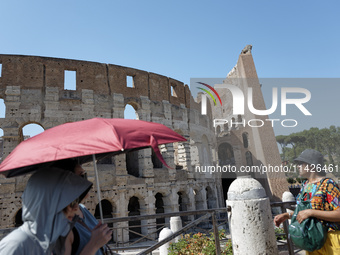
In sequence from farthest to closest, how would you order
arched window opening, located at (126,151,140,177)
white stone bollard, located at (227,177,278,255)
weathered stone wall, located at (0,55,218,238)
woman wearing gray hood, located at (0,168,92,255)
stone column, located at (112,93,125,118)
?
arched window opening, located at (126,151,140,177)
stone column, located at (112,93,125,118)
weathered stone wall, located at (0,55,218,238)
white stone bollard, located at (227,177,278,255)
woman wearing gray hood, located at (0,168,92,255)

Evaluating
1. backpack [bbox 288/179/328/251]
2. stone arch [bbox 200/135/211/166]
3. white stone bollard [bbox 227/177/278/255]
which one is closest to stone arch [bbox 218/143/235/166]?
stone arch [bbox 200/135/211/166]

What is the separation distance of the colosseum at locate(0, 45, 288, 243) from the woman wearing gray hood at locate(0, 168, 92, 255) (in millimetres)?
12276

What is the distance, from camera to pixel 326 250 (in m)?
2.43

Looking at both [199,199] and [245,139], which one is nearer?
[199,199]

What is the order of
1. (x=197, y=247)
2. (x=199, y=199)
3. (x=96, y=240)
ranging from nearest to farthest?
(x=96, y=240) → (x=197, y=247) → (x=199, y=199)

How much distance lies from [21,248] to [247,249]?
10.1 feet

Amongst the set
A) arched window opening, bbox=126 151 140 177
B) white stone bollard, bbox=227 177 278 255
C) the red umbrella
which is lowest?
white stone bollard, bbox=227 177 278 255

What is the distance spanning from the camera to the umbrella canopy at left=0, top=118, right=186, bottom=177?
5.14ft

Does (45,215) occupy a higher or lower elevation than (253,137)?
lower

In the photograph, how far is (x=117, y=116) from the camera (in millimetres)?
14570

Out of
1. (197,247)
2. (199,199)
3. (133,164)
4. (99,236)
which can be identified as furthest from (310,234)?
(199,199)

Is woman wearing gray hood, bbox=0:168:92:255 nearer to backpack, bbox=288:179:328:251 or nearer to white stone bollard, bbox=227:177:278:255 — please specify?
backpack, bbox=288:179:328:251

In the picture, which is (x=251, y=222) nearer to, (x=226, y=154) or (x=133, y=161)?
(x=133, y=161)

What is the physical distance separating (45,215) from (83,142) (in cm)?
52
